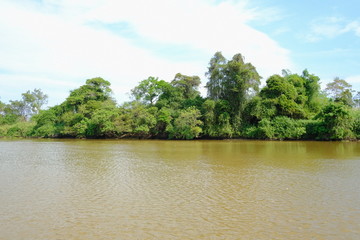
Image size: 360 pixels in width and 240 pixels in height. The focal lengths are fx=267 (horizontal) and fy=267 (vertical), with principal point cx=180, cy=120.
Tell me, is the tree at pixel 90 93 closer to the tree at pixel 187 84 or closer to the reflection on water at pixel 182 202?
the tree at pixel 187 84

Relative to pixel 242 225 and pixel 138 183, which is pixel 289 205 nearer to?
pixel 242 225

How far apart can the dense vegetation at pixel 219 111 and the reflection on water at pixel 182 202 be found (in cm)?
1853

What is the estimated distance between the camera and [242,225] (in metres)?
5.95

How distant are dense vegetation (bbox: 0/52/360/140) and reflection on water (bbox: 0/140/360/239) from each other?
18526 millimetres

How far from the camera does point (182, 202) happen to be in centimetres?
766

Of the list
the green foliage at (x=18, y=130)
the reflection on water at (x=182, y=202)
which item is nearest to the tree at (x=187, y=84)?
the green foliage at (x=18, y=130)

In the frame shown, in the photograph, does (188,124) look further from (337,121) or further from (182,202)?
(182,202)

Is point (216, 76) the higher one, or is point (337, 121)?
point (216, 76)

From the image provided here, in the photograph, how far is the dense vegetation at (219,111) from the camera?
30.5 meters

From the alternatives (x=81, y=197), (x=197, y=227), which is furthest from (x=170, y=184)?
(x=197, y=227)

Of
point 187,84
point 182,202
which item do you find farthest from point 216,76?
point 182,202

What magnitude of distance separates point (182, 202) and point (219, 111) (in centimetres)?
2709

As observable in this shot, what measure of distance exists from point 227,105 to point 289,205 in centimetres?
2700

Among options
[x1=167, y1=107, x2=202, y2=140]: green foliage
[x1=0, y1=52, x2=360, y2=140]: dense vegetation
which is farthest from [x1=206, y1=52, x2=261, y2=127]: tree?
[x1=167, y1=107, x2=202, y2=140]: green foliage
